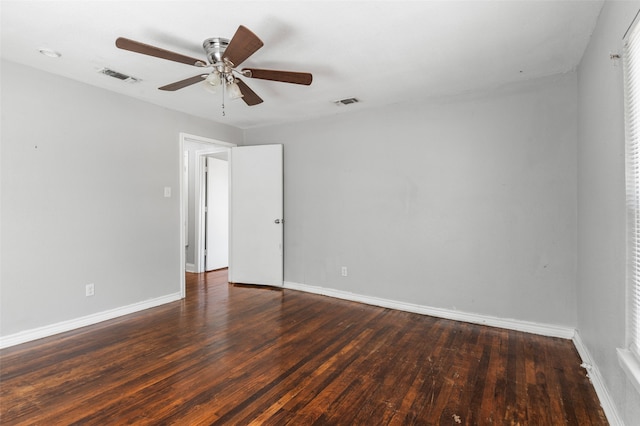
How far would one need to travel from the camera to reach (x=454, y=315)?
341cm

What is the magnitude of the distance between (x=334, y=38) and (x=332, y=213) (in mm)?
2347

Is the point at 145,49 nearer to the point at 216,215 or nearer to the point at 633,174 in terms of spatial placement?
the point at 633,174

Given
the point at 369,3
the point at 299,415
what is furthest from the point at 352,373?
the point at 369,3

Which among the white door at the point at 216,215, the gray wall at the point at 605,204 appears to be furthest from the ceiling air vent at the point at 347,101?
the white door at the point at 216,215

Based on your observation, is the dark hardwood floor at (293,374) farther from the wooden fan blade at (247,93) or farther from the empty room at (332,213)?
the wooden fan blade at (247,93)

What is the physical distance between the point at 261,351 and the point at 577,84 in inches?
141

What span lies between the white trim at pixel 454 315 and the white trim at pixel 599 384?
234 mm

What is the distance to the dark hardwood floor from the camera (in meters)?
1.82

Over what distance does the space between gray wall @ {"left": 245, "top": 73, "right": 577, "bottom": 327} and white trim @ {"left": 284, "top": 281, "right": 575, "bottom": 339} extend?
60mm

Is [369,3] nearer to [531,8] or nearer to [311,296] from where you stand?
[531,8]

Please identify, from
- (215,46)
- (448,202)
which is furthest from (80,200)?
(448,202)

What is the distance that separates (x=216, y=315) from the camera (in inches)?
136

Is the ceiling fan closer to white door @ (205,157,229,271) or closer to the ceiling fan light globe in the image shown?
the ceiling fan light globe

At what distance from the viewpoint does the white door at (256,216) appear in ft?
15.3
